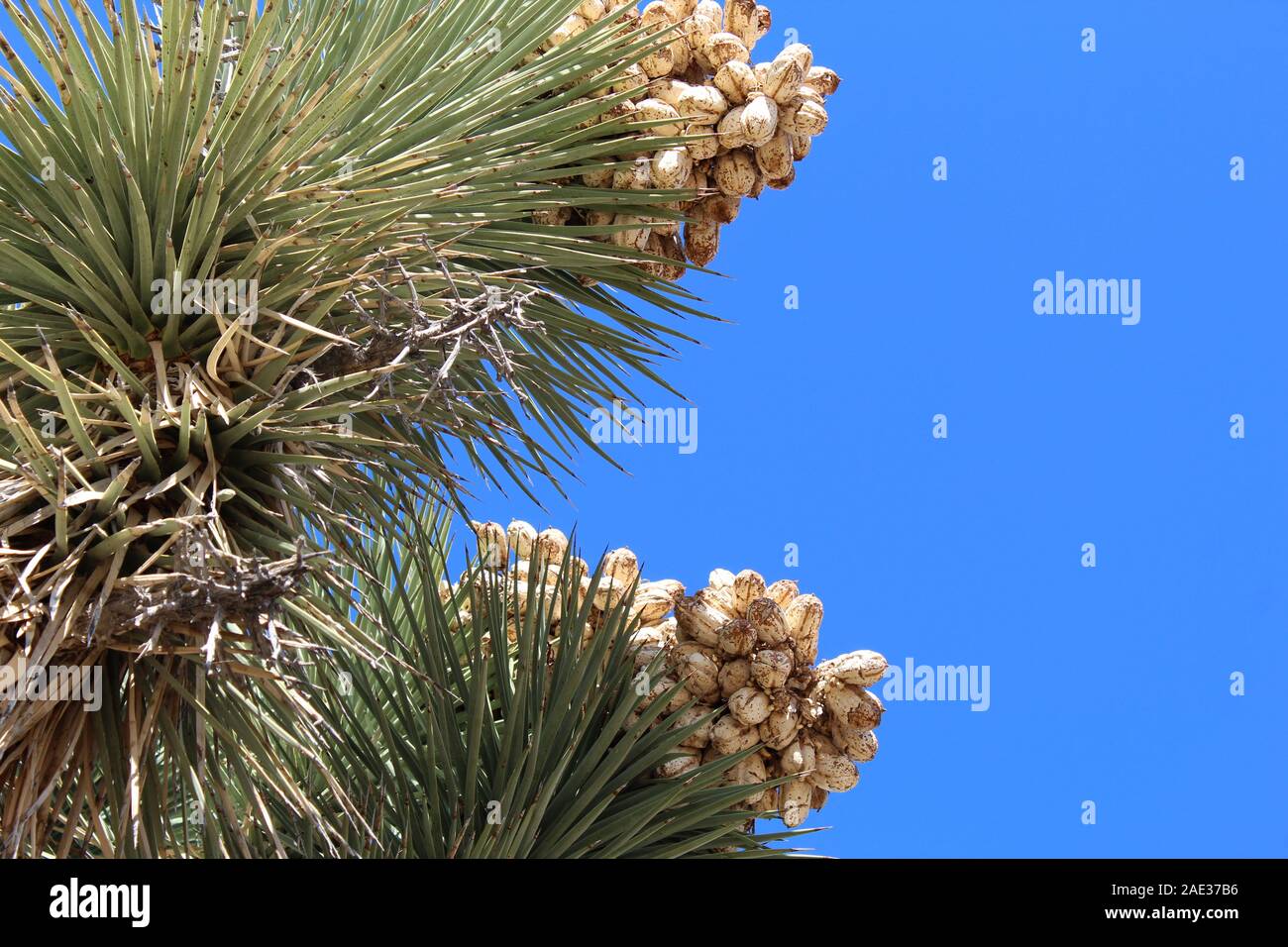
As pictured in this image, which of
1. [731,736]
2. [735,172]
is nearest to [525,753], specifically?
[731,736]

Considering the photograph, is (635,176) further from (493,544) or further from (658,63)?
(493,544)

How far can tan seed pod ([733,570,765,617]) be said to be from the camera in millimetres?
2744

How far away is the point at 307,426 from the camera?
2062 millimetres

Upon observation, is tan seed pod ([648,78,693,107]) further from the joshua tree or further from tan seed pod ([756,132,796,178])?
tan seed pod ([756,132,796,178])

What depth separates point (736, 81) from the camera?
2.73m

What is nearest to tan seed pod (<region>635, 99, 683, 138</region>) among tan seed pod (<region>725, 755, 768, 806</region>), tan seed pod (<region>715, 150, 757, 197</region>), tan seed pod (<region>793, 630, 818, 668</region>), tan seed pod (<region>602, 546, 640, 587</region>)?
tan seed pod (<region>715, 150, 757, 197</region>)

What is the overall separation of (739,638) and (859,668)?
226mm

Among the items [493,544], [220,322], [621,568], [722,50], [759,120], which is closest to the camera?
[220,322]

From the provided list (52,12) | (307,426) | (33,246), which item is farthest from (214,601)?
(52,12)

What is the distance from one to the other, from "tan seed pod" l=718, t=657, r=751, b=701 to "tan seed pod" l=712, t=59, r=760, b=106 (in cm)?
106

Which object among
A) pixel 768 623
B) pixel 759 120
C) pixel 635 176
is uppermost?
pixel 759 120

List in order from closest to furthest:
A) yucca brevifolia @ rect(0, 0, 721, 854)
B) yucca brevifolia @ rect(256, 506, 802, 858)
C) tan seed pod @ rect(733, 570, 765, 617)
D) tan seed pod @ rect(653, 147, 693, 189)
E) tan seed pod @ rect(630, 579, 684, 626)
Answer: yucca brevifolia @ rect(0, 0, 721, 854) < yucca brevifolia @ rect(256, 506, 802, 858) < tan seed pod @ rect(653, 147, 693, 189) < tan seed pod @ rect(733, 570, 765, 617) < tan seed pod @ rect(630, 579, 684, 626)

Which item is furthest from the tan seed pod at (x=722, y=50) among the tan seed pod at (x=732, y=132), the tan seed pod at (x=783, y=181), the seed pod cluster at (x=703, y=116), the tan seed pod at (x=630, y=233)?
the tan seed pod at (x=630, y=233)
